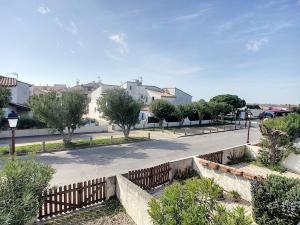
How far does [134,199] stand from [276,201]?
16.1 feet

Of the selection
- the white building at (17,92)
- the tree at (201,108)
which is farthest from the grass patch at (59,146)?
the tree at (201,108)

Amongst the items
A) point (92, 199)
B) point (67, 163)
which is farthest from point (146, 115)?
point (92, 199)

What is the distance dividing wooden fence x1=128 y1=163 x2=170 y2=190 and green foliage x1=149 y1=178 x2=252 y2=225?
198 inches

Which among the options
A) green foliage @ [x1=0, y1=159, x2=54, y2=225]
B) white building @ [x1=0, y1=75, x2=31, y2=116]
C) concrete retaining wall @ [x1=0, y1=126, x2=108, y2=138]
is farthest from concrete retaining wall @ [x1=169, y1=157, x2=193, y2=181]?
white building @ [x1=0, y1=75, x2=31, y2=116]

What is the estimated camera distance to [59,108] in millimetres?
19656

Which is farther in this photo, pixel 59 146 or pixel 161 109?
pixel 161 109

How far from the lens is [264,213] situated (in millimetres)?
8336

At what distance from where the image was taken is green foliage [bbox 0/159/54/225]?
634 centimetres

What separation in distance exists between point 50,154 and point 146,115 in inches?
845

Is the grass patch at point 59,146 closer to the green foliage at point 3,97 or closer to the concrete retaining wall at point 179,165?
the green foliage at point 3,97

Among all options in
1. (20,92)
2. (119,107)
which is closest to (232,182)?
(119,107)

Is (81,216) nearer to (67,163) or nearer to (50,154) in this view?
(67,163)

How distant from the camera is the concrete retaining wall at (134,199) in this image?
7.97m

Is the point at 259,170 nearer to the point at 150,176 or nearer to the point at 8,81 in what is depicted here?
the point at 150,176
